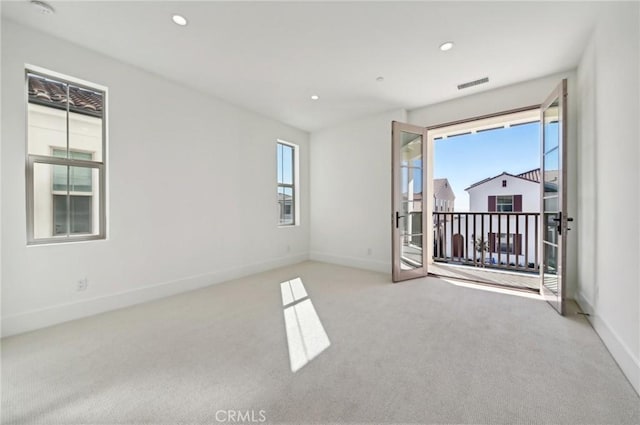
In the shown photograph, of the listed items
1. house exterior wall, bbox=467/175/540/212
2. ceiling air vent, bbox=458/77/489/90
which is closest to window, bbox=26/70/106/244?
ceiling air vent, bbox=458/77/489/90

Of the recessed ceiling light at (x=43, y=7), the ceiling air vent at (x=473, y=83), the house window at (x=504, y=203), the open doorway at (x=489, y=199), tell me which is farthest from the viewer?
the house window at (x=504, y=203)

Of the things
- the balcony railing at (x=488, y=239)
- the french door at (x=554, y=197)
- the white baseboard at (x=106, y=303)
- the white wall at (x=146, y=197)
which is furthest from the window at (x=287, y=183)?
the french door at (x=554, y=197)

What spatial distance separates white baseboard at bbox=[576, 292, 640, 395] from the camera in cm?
152

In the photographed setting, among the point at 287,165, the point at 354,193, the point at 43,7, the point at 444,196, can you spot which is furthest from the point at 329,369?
the point at 444,196

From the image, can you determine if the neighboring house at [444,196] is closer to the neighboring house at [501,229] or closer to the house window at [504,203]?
the neighboring house at [501,229]

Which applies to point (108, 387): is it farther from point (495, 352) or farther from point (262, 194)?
point (262, 194)

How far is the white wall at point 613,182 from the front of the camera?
1643 mm

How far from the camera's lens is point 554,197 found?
2.79 m

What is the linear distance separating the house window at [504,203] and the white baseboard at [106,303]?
21.2 feet

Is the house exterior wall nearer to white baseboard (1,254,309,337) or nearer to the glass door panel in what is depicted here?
the glass door panel

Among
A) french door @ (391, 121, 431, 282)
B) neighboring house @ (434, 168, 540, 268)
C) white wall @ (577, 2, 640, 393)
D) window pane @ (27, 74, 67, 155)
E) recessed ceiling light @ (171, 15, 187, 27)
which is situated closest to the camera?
white wall @ (577, 2, 640, 393)

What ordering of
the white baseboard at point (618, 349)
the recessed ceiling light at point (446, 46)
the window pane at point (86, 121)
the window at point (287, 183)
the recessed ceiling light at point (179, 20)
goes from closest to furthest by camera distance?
the white baseboard at point (618, 349)
the recessed ceiling light at point (179, 20)
the recessed ceiling light at point (446, 46)
the window pane at point (86, 121)
the window at point (287, 183)

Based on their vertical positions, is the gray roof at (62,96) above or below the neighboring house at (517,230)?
above

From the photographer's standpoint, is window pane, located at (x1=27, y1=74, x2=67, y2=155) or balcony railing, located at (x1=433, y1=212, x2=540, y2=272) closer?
window pane, located at (x1=27, y1=74, x2=67, y2=155)
